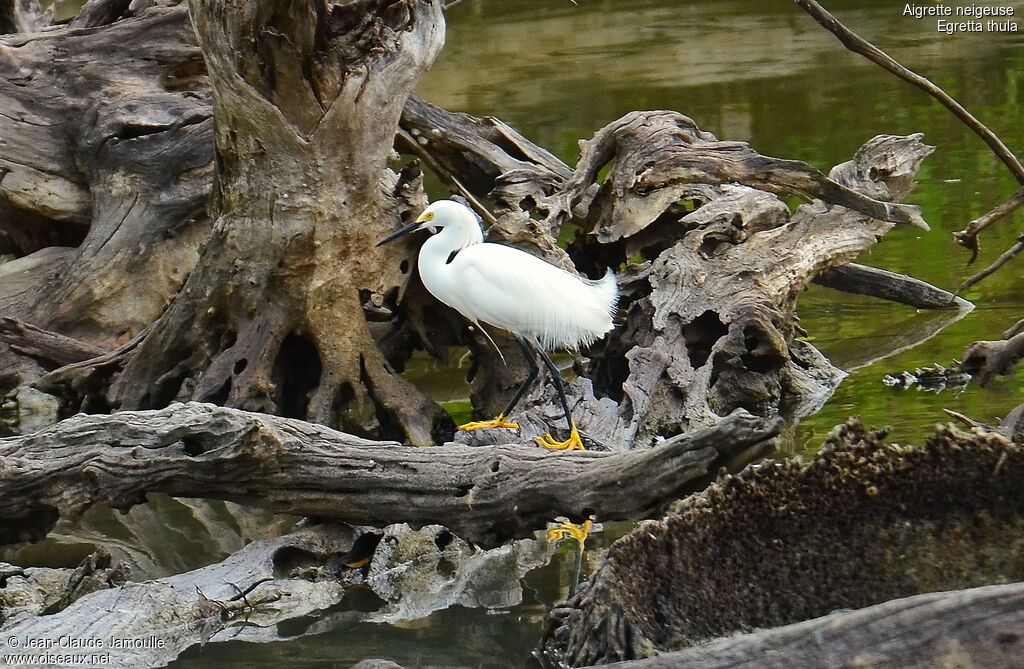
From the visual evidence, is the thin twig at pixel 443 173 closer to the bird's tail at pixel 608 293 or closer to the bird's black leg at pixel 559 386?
the bird's tail at pixel 608 293

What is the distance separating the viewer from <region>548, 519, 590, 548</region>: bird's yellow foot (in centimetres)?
514

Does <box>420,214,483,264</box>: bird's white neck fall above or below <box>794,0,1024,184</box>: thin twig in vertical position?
below

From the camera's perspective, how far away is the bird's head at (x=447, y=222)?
6.00m

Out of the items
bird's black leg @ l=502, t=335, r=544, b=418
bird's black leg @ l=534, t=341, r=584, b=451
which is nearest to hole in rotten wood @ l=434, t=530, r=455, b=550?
bird's black leg @ l=534, t=341, r=584, b=451

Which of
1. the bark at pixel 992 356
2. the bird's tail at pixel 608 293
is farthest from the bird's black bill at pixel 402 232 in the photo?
the bark at pixel 992 356

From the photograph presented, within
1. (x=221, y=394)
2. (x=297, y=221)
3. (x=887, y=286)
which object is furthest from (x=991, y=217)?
(x=887, y=286)

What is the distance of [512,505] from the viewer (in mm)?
4430

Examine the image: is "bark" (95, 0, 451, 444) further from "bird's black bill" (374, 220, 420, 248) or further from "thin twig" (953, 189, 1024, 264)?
"thin twig" (953, 189, 1024, 264)

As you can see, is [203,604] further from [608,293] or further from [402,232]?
[608,293]

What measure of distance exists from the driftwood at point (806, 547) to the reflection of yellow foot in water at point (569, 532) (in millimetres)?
1325

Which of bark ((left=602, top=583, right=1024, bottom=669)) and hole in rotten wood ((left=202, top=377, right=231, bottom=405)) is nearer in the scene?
bark ((left=602, top=583, right=1024, bottom=669))

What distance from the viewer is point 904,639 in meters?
2.50

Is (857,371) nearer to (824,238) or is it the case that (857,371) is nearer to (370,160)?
(824,238)

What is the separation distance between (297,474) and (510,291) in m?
1.57
